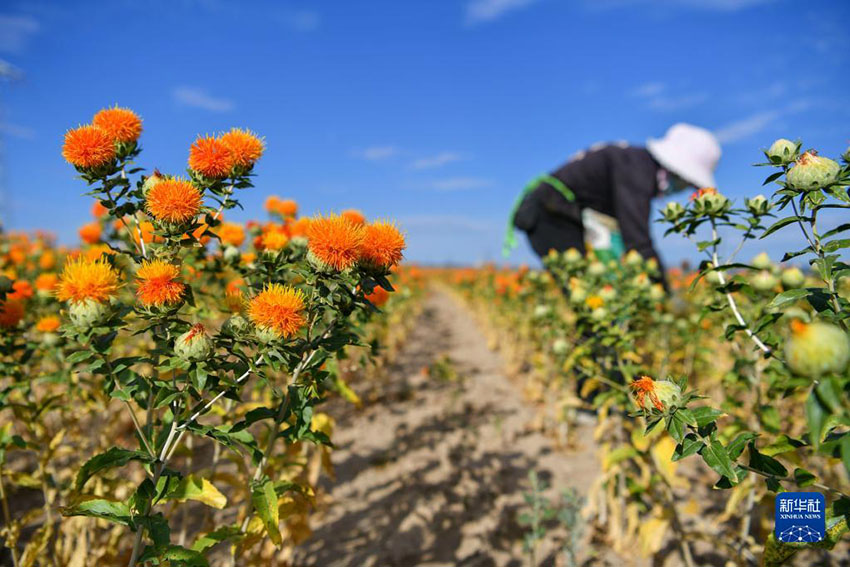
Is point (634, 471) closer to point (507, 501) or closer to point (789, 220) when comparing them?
point (507, 501)

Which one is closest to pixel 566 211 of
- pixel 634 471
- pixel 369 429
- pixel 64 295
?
pixel 634 471

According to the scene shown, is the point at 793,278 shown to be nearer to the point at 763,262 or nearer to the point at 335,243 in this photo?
the point at 763,262

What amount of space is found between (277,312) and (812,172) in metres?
1.39

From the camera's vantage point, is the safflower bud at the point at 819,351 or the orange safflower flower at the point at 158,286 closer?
the safflower bud at the point at 819,351

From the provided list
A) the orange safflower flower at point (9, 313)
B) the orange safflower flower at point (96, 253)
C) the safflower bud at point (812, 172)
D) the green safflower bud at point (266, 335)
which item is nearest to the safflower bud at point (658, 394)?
the safflower bud at point (812, 172)

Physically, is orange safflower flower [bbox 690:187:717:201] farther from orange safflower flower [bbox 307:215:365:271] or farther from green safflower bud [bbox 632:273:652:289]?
orange safflower flower [bbox 307:215:365:271]

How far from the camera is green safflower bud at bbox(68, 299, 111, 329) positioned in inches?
44.8

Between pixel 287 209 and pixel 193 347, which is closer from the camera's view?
pixel 193 347

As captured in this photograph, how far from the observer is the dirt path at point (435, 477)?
2.61 meters

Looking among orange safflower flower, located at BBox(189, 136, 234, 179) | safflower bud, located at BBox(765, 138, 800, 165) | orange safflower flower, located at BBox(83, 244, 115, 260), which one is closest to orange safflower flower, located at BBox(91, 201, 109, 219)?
orange safflower flower, located at BBox(83, 244, 115, 260)

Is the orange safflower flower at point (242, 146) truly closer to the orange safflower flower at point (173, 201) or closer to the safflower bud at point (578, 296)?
the orange safflower flower at point (173, 201)

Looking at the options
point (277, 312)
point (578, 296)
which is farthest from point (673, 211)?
point (277, 312)

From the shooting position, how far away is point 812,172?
1124 millimetres

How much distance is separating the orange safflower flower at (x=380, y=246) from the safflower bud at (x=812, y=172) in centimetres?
104
